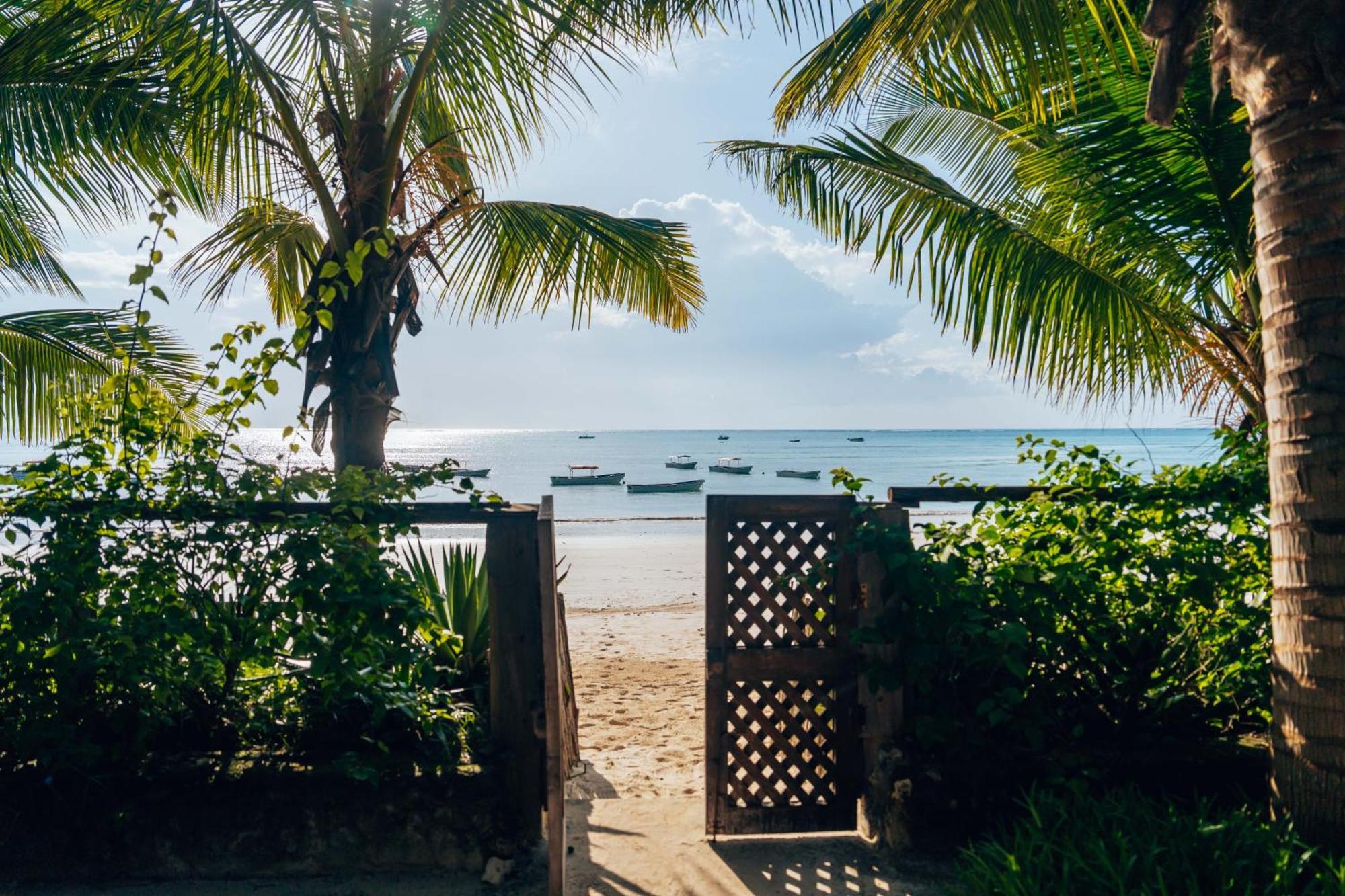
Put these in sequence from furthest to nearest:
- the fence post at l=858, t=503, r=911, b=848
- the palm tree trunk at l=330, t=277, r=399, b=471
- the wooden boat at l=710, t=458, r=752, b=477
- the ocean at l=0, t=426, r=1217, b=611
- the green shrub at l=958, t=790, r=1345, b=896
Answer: the wooden boat at l=710, t=458, r=752, b=477, the ocean at l=0, t=426, r=1217, b=611, the palm tree trunk at l=330, t=277, r=399, b=471, the fence post at l=858, t=503, r=911, b=848, the green shrub at l=958, t=790, r=1345, b=896

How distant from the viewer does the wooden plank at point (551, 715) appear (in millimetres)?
3291

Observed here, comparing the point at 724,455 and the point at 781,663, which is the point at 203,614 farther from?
the point at 724,455

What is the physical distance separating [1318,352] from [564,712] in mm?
3543

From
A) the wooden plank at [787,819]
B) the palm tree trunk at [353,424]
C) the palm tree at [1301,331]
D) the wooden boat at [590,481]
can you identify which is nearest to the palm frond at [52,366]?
the palm tree trunk at [353,424]

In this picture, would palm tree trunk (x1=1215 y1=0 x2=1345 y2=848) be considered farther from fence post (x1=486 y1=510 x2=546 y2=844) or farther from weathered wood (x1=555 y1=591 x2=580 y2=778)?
weathered wood (x1=555 y1=591 x2=580 y2=778)

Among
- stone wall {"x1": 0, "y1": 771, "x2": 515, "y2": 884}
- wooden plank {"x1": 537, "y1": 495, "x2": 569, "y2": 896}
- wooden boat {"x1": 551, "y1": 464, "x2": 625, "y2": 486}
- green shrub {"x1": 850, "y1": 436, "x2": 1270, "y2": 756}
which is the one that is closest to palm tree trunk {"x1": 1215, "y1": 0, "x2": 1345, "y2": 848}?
green shrub {"x1": 850, "y1": 436, "x2": 1270, "y2": 756}

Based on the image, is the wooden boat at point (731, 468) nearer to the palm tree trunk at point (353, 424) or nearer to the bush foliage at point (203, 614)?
the palm tree trunk at point (353, 424)

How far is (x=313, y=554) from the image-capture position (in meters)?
3.44

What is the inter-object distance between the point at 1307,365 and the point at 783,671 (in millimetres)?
2319

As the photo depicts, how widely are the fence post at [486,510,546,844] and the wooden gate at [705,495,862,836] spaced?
0.78 metres

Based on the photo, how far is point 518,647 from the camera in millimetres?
3707

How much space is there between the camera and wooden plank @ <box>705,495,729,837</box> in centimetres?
396

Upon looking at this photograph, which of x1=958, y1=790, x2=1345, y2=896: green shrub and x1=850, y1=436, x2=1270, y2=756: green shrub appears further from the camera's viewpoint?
x1=850, y1=436, x2=1270, y2=756: green shrub

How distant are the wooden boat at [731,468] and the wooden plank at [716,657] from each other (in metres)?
57.8
